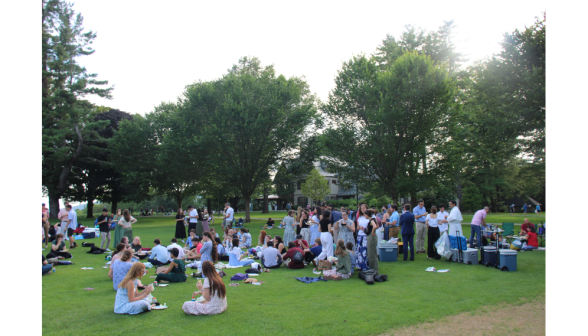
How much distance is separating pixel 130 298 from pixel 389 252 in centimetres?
883

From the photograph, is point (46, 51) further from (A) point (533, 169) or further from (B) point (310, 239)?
(A) point (533, 169)

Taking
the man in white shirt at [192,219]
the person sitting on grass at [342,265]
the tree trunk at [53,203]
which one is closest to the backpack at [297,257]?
the person sitting on grass at [342,265]

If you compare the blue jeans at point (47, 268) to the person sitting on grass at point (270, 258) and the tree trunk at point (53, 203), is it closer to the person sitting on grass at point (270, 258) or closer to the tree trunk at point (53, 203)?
the person sitting on grass at point (270, 258)

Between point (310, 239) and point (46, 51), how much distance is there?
104ft

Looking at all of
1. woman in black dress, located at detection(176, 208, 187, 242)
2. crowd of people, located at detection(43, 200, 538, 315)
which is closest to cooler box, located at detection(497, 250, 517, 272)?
crowd of people, located at detection(43, 200, 538, 315)

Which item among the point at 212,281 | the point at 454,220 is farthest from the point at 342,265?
the point at 454,220

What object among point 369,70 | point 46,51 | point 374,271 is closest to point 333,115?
point 369,70

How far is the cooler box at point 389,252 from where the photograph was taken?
12664mm

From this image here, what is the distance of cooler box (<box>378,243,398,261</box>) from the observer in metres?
12.7

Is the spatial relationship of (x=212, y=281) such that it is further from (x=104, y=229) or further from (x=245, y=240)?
(x=104, y=229)

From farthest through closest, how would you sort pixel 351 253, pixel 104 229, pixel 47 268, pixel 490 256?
pixel 104 229 → pixel 490 256 → pixel 351 253 → pixel 47 268

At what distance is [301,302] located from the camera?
7.52 metres

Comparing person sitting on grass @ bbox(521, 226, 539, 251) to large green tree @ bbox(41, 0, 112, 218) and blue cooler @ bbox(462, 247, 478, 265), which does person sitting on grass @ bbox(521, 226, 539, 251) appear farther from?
large green tree @ bbox(41, 0, 112, 218)

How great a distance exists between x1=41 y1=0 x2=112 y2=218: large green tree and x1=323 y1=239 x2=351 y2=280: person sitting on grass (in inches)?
1271
